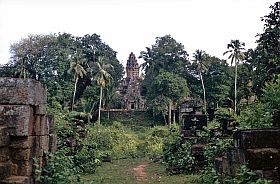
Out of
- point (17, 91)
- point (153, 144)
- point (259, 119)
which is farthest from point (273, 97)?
point (153, 144)

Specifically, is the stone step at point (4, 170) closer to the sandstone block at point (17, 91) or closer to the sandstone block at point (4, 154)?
the sandstone block at point (4, 154)

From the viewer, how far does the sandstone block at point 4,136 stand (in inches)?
206

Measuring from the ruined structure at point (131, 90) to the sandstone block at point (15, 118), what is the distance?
4566 centimetres

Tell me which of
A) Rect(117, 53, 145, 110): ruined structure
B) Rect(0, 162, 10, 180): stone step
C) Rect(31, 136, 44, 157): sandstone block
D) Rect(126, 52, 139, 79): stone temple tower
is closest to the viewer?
Rect(0, 162, 10, 180): stone step

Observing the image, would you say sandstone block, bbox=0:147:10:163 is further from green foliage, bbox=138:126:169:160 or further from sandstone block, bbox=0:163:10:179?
green foliage, bbox=138:126:169:160

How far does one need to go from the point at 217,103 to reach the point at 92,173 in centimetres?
3146

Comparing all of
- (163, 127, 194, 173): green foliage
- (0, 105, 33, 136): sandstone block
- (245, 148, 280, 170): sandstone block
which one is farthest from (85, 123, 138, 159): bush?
(245, 148, 280, 170): sandstone block

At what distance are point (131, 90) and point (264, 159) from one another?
158ft

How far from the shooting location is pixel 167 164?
14562 millimetres

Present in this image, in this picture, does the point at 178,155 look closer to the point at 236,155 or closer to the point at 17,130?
the point at 236,155

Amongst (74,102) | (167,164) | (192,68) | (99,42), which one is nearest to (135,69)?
(99,42)

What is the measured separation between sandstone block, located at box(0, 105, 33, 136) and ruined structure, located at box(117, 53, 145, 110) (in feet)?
150

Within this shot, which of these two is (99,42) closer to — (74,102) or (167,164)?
(74,102)

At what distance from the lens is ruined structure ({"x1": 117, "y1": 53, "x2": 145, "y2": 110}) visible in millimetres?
52353
